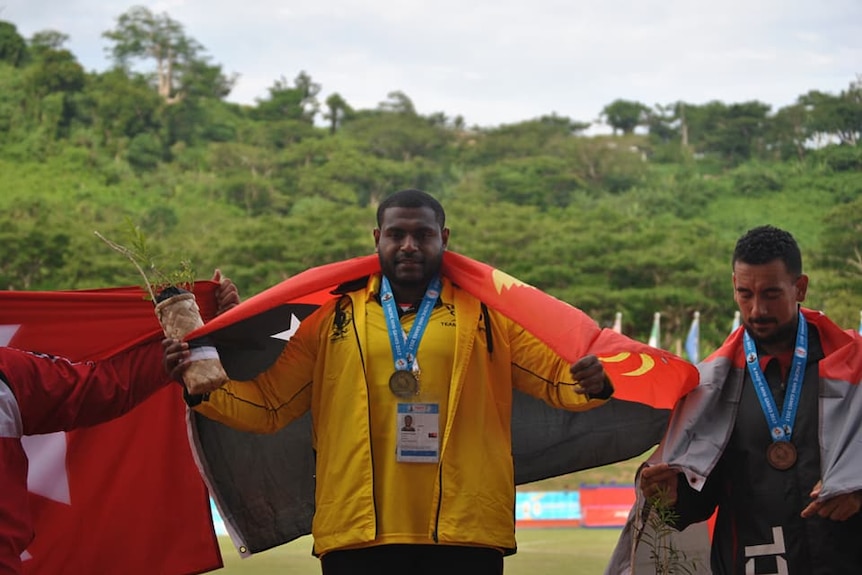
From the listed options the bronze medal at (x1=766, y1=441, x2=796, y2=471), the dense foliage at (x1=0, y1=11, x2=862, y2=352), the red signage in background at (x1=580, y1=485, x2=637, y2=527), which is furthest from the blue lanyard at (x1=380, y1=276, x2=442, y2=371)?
the dense foliage at (x1=0, y1=11, x2=862, y2=352)

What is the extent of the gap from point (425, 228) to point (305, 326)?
20.7 inches

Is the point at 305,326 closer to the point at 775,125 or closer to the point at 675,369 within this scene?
the point at 675,369

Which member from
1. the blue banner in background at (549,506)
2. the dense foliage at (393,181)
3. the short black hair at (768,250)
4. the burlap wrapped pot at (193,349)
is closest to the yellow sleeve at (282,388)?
the burlap wrapped pot at (193,349)

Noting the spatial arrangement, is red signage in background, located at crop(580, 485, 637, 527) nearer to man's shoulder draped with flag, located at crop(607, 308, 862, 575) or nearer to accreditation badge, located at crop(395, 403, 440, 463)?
man's shoulder draped with flag, located at crop(607, 308, 862, 575)

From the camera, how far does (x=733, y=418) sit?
4.12 metres

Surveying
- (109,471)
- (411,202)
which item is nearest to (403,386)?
(411,202)

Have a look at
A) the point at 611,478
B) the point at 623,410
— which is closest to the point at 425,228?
the point at 623,410

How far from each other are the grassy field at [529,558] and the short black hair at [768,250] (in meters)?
4.45

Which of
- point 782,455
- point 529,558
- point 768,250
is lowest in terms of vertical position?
point 529,558

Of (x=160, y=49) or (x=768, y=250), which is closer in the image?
(x=768, y=250)

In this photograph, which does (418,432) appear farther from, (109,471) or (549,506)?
(549,506)

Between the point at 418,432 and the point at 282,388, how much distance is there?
1.74 ft

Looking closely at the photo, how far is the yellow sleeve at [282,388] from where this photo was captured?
13.7 ft

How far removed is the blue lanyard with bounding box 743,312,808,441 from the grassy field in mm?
4323
